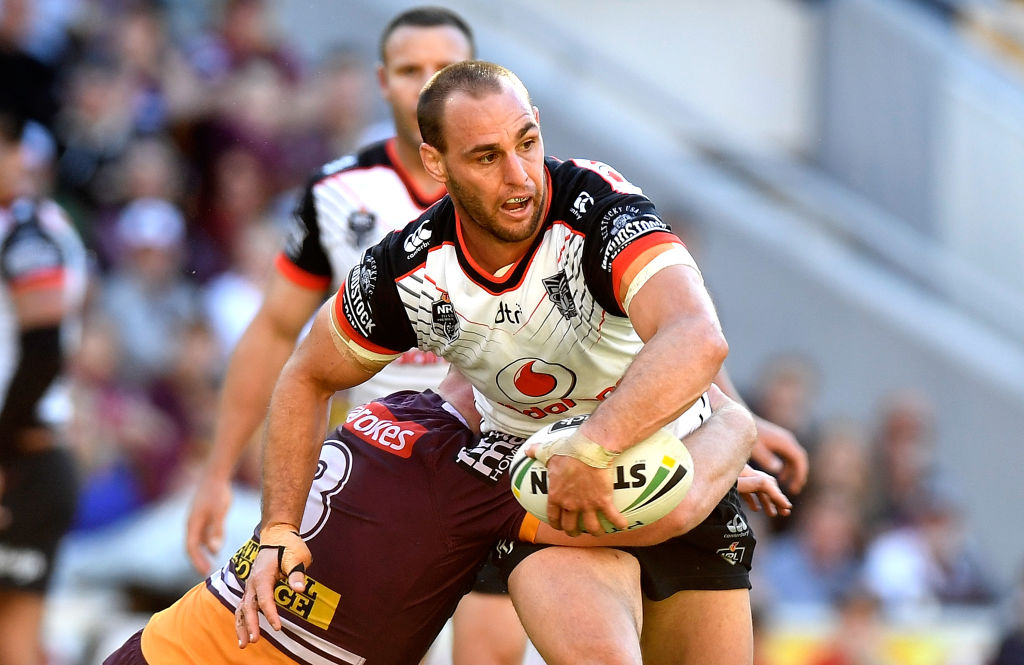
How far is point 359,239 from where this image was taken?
5484mm

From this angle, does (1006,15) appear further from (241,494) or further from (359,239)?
(359,239)

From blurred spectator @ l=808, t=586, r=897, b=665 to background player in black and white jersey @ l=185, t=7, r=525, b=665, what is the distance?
16.8 feet

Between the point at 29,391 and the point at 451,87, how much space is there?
327 centimetres

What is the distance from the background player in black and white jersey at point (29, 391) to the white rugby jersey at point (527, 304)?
8.66ft

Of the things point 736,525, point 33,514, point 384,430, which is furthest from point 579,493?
point 33,514

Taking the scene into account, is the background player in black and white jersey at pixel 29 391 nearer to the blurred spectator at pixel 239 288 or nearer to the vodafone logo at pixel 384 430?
the vodafone logo at pixel 384 430

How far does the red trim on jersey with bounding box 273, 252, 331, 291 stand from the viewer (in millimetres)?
5668

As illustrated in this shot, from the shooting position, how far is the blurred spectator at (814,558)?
9.98m

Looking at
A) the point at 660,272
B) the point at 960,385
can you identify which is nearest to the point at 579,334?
the point at 660,272

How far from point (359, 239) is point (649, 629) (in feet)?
6.49

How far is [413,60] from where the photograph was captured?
5.54m

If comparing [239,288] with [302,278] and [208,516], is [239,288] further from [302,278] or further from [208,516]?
[208,516]

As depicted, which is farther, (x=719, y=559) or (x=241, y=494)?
(x=241, y=494)

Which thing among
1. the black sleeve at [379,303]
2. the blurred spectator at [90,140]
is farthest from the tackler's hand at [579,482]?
the blurred spectator at [90,140]
